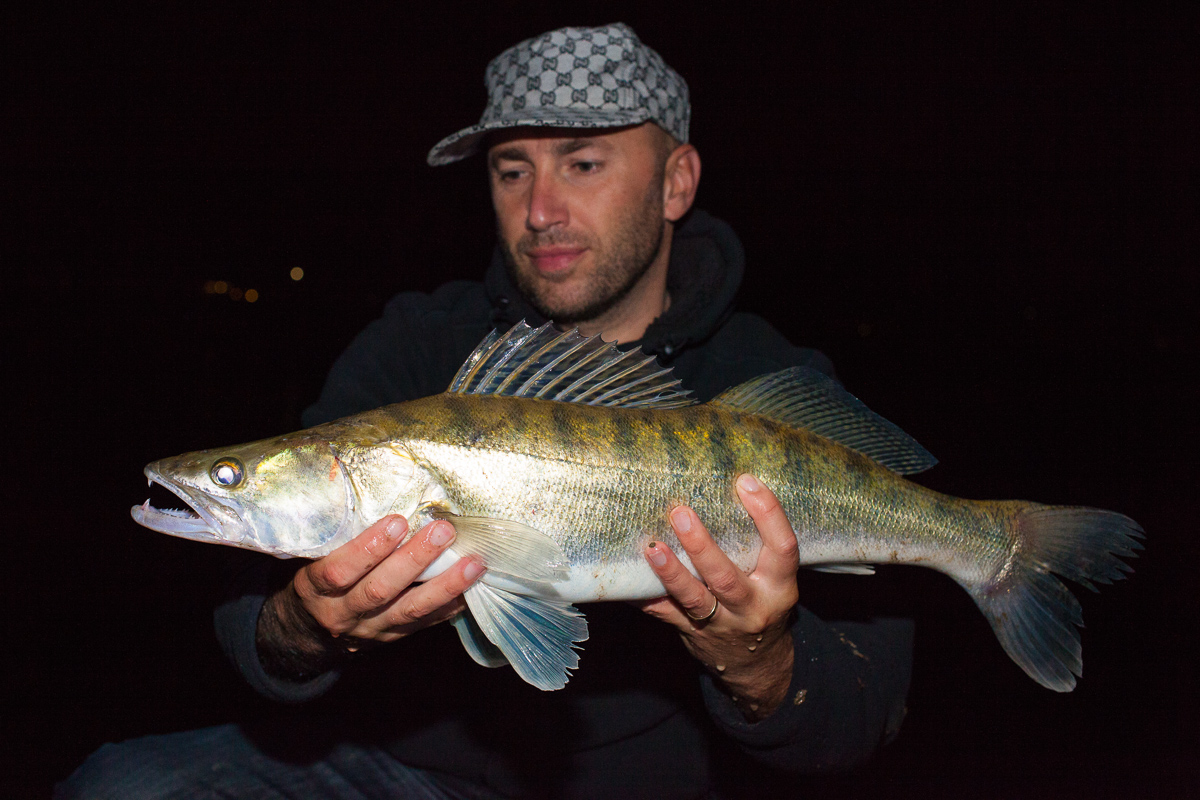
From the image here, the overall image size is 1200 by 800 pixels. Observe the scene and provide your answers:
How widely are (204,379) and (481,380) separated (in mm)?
17376

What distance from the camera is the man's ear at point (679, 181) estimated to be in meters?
3.35

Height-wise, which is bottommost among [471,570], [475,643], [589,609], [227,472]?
[589,609]

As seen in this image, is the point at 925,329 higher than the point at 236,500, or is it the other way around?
the point at 236,500

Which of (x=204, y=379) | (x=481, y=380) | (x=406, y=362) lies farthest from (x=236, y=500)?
(x=204, y=379)

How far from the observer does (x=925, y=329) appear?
28250mm

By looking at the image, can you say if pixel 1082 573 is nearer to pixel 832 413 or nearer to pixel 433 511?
pixel 832 413

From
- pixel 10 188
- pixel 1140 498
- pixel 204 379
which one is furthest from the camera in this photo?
pixel 10 188

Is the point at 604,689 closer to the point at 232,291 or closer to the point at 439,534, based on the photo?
the point at 439,534

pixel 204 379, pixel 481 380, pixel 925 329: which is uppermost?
pixel 481 380

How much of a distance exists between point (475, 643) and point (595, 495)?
597 millimetres

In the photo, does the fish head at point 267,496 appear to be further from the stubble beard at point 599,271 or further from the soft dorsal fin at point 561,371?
the stubble beard at point 599,271

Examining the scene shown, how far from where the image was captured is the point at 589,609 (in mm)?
2807

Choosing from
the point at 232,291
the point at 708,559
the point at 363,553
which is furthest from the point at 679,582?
the point at 232,291

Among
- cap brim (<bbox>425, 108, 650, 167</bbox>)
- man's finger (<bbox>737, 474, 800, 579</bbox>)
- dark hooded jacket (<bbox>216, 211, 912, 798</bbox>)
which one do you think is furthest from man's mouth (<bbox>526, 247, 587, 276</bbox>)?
man's finger (<bbox>737, 474, 800, 579</bbox>)
